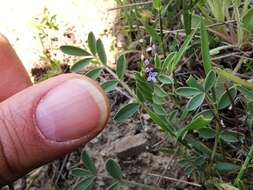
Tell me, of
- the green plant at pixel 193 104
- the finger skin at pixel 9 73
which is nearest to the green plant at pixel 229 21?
the green plant at pixel 193 104

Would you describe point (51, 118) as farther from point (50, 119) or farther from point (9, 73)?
point (9, 73)

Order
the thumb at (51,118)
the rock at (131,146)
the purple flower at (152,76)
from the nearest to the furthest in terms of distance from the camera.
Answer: the thumb at (51,118), the purple flower at (152,76), the rock at (131,146)

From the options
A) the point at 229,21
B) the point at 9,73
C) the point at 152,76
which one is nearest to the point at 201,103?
the point at 152,76

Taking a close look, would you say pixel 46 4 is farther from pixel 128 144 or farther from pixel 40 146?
pixel 40 146

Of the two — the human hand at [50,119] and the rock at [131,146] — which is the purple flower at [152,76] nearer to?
the human hand at [50,119]

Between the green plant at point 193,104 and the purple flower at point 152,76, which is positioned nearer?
the green plant at point 193,104

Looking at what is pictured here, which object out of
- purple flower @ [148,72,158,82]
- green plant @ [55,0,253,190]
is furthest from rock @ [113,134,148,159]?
purple flower @ [148,72,158,82]

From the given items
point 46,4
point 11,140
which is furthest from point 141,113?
point 46,4

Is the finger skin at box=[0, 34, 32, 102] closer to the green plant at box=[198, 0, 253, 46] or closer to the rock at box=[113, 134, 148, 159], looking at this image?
the rock at box=[113, 134, 148, 159]

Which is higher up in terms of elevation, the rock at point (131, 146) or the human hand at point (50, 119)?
the human hand at point (50, 119)

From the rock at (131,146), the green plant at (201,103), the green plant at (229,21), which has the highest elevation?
the green plant at (229,21)
